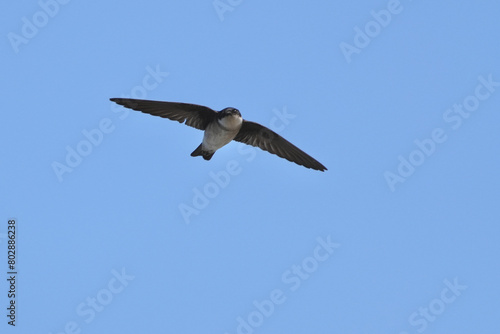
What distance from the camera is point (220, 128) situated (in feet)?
73.9

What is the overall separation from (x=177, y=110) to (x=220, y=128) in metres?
1.02

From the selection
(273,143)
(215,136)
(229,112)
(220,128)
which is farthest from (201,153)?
(273,143)

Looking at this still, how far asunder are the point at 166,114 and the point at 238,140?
1831 mm

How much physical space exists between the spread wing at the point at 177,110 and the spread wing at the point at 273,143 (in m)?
0.90

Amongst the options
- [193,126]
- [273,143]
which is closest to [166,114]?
[193,126]

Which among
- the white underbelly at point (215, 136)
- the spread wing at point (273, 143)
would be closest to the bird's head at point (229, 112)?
the white underbelly at point (215, 136)

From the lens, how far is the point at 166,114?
22.9 meters

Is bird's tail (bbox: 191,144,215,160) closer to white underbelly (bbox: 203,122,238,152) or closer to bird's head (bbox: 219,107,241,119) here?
white underbelly (bbox: 203,122,238,152)

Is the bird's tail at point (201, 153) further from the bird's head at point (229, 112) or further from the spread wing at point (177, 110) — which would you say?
the bird's head at point (229, 112)

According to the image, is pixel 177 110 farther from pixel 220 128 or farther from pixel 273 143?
pixel 273 143

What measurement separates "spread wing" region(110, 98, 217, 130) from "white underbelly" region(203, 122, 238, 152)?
9.4 inches

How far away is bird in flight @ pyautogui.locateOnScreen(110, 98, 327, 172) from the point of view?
73.5ft

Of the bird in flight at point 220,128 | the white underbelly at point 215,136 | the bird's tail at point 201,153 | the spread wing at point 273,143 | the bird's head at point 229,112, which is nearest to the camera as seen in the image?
the bird's head at point 229,112

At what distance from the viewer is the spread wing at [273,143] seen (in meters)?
23.5
